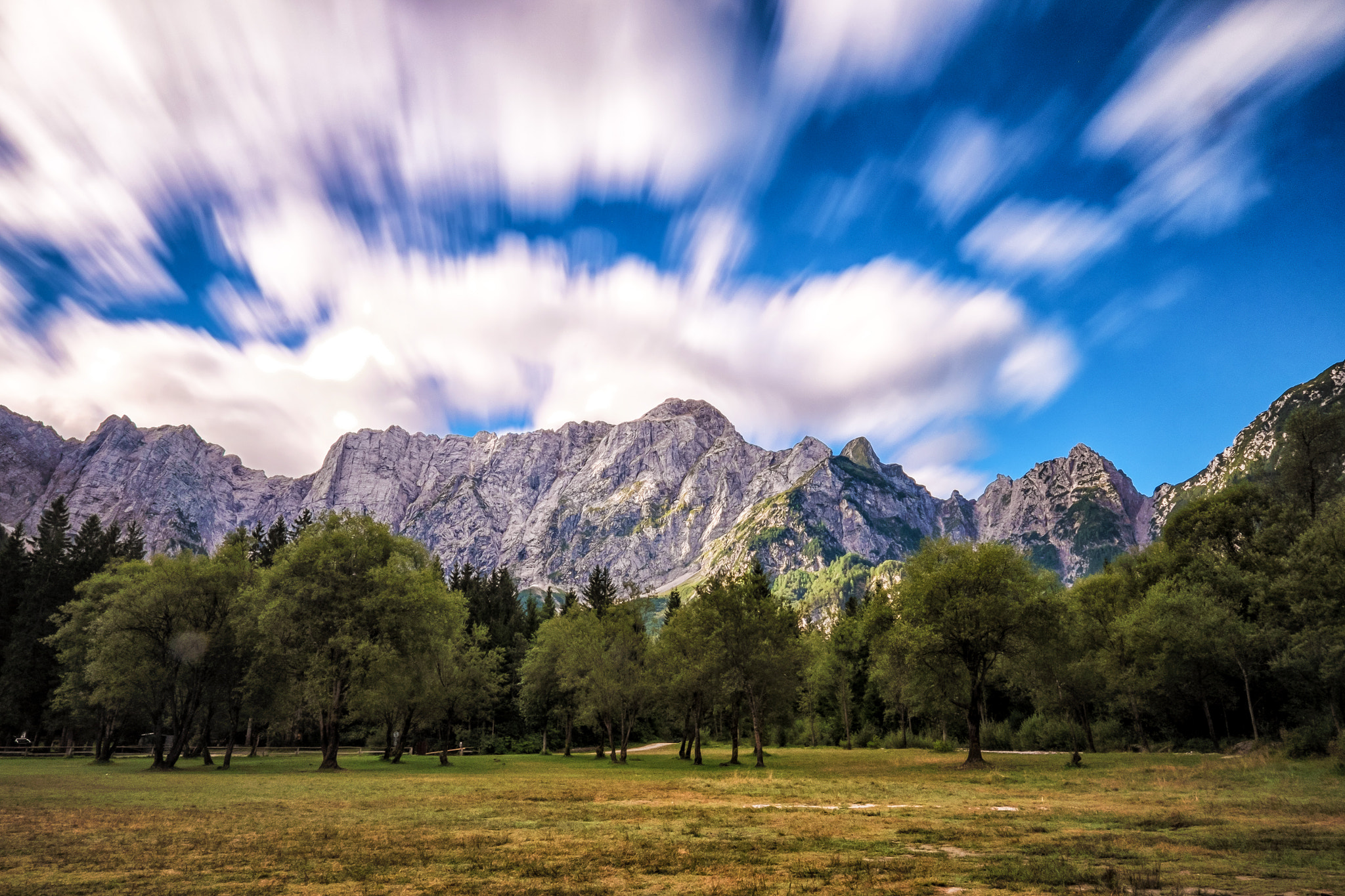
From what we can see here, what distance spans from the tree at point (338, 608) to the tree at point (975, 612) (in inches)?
1346

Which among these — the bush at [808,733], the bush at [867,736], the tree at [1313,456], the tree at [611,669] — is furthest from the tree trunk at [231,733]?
the tree at [1313,456]

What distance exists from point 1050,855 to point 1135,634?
5234cm

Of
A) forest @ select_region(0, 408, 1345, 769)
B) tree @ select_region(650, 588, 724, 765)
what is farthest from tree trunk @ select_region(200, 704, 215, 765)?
tree @ select_region(650, 588, 724, 765)

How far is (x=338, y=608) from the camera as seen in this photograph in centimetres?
4403

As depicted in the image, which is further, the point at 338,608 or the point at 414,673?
the point at 414,673

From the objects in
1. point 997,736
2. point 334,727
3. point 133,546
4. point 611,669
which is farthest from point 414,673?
point 133,546

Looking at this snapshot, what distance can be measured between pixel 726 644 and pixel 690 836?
3914 centimetres

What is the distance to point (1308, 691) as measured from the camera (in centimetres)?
4284

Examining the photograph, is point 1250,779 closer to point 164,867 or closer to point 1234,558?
point 164,867

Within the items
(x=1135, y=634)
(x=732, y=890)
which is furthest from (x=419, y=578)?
(x=1135, y=634)

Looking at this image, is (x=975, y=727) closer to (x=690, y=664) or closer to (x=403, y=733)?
(x=690, y=664)

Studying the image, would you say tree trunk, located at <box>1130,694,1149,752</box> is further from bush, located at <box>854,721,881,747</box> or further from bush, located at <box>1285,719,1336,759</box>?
bush, located at <box>854,721,881,747</box>

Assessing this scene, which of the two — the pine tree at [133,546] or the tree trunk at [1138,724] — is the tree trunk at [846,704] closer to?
the tree trunk at [1138,724]

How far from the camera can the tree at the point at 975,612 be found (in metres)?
42.0
